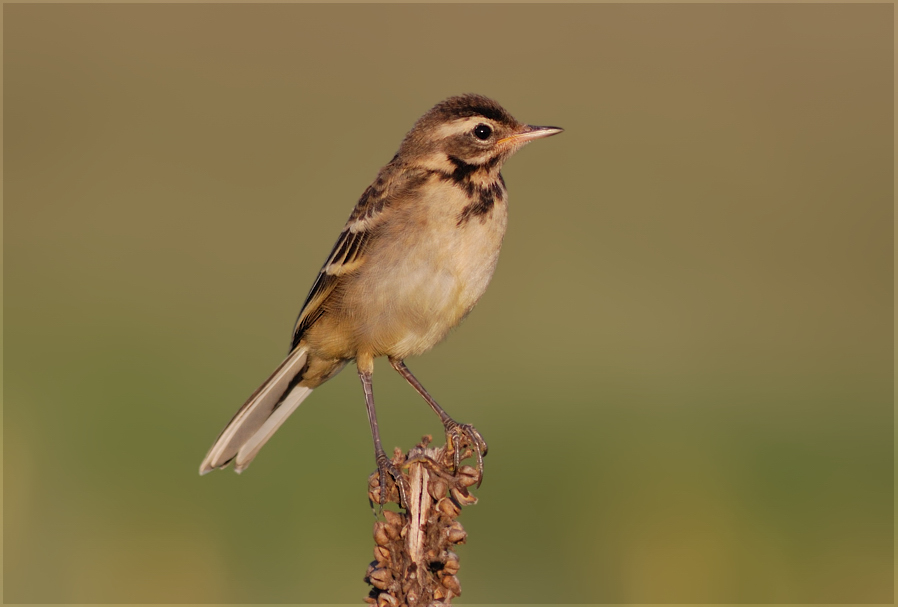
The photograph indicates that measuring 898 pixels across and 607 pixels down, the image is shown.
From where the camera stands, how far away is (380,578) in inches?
167

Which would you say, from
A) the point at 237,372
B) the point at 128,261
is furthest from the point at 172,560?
the point at 128,261

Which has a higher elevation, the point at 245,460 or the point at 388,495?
the point at 245,460

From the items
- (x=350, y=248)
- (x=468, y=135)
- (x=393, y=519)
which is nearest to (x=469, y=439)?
(x=350, y=248)

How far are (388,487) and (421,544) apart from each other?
903 mm

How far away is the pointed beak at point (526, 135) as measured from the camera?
250 inches

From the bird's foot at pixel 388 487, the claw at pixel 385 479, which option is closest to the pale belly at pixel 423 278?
the claw at pixel 385 479

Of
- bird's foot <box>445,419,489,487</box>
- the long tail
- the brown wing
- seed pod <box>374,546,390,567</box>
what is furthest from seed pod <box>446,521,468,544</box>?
the long tail

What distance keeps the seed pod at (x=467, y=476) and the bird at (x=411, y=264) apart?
3.48ft

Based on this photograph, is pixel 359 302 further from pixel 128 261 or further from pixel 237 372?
pixel 128 261

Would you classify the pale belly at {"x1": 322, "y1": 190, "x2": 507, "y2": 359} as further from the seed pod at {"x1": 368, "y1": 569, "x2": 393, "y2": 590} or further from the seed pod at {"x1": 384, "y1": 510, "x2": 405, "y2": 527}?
the seed pod at {"x1": 368, "y1": 569, "x2": 393, "y2": 590}

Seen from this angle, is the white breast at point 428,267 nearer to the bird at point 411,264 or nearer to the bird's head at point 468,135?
the bird at point 411,264

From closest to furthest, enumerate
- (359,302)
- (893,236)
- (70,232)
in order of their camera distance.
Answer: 1. (359,302)
2. (70,232)
3. (893,236)

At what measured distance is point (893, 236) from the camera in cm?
1714

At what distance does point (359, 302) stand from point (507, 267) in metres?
9.35
